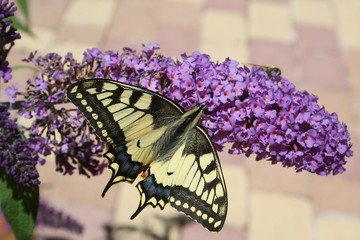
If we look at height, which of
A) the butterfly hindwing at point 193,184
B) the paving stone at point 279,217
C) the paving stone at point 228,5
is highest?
the paving stone at point 228,5

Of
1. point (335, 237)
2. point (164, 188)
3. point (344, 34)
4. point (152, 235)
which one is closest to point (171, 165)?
point (164, 188)

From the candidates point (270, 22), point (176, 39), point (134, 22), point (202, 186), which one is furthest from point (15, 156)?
point (270, 22)

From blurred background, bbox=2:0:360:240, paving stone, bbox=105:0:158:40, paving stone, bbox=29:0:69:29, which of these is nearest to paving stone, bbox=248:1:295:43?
blurred background, bbox=2:0:360:240

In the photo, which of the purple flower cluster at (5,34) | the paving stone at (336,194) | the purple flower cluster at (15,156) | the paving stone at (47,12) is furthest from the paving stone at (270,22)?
the purple flower cluster at (15,156)

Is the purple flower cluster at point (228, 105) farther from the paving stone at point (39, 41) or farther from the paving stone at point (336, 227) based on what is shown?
the paving stone at point (39, 41)

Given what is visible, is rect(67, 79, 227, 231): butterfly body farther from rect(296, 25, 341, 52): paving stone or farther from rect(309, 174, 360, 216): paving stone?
rect(296, 25, 341, 52): paving stone

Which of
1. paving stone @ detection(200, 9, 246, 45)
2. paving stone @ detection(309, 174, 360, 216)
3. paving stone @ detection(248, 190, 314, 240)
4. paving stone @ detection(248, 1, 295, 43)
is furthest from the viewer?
paving stone @ detection(248, 1, 295, 43)

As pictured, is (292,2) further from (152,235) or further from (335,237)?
(152,235)
